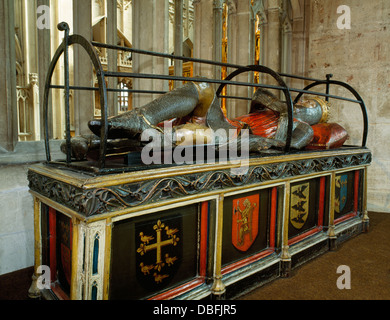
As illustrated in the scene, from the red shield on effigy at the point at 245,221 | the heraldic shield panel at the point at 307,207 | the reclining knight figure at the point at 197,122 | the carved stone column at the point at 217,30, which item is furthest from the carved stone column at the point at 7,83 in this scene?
the carved stone column at the point at 217,30

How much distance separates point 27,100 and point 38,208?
6.47 metres

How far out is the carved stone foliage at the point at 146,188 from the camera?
1.25 metres

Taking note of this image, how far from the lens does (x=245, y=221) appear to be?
1978mm

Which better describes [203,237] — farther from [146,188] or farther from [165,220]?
[146,188]

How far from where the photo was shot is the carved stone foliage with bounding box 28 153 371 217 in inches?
49.0

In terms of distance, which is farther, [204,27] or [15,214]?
[204,27]

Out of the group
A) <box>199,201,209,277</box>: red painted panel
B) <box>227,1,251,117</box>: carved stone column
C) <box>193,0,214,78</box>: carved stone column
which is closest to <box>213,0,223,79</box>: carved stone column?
<box>193,0,214,78</box>: carved stone column

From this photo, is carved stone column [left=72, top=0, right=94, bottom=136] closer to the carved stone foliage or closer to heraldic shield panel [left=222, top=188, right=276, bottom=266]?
the carved stone foliage

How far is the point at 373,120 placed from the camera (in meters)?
3.83

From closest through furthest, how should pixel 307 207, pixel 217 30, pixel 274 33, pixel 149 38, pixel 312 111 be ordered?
pixel 307 207 → pixel 312 111 → pixel 149 38 → pixel 217 30 → pixel 274 33

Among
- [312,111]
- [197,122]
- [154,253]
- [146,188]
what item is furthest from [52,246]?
[312,111]

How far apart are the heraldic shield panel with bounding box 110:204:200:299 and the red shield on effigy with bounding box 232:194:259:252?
0.31 m

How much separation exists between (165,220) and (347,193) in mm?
2107
